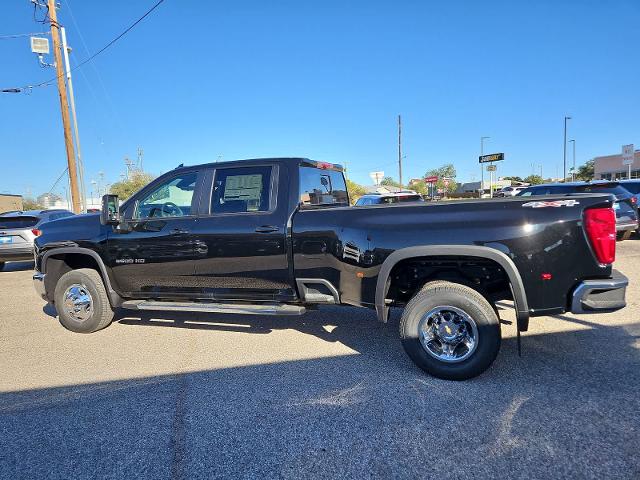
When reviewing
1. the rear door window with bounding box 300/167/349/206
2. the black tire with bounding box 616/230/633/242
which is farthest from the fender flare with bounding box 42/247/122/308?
the black tire with bounding box 616/230/633/242

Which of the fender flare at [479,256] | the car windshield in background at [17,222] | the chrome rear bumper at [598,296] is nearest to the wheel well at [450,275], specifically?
the fender flare at [479,256]

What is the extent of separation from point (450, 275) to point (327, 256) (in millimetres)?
1172

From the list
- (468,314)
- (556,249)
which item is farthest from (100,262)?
(556,249)

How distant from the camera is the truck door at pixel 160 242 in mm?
4500

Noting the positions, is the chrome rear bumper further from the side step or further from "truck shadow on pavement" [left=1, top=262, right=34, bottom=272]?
"truck shadow on pavement" [left=1, top=262, right=34, bottom=272]

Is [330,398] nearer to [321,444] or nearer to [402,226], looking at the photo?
[321,444]

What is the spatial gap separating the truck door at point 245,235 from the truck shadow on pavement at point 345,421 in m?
0.85

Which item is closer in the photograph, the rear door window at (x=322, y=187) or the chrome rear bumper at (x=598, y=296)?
the chrome rear bumper at (x=598, y=296)

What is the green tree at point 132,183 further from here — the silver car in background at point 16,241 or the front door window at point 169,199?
the front door window at point 169,199

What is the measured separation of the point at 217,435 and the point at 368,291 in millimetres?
1711

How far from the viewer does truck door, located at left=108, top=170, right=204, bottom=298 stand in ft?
14.8

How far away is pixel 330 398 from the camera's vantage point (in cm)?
322

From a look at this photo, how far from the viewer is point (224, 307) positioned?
14.2 ft

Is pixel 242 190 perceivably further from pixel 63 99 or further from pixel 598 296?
pixel 63 99
